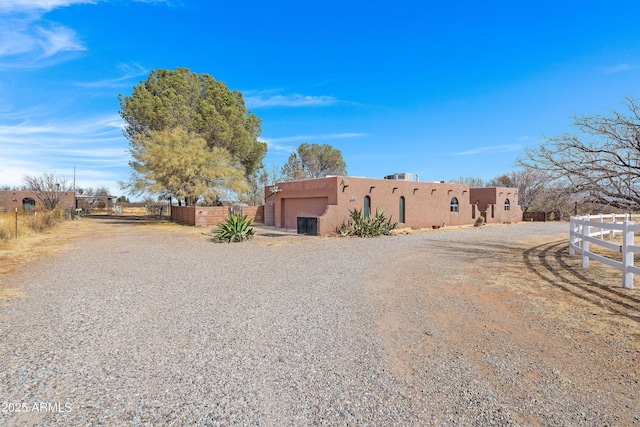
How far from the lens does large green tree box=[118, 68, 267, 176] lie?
96.8 ft

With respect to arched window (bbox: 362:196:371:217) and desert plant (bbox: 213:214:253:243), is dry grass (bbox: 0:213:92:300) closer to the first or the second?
desert plant (bbox: 213:214:253:243)

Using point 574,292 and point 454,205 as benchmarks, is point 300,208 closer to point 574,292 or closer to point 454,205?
point 454,205

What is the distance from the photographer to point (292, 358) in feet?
12.4

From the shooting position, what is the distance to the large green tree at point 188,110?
2952 centimetres

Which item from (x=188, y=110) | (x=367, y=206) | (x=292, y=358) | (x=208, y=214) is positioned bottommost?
(x=292, y=358)

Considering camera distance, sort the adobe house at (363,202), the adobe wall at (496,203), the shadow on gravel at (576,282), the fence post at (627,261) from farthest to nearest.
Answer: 1. the adobe wall at (496,203)
2. the adobe house at (363,202)
3. the fence post at (627,261)
4. the shadow on gravel at (576,282)

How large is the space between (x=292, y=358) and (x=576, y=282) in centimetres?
673

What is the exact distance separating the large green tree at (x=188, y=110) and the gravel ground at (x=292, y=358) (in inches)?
987

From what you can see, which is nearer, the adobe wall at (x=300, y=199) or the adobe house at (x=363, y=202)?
the adobe house at (x=363, y=202)

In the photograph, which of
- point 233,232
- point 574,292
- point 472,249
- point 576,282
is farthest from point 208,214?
point 574,292

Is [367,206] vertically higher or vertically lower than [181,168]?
lower

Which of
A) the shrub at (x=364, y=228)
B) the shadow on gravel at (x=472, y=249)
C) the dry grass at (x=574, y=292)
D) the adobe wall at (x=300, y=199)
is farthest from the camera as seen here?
the adobe wall at (x=300, y=199)

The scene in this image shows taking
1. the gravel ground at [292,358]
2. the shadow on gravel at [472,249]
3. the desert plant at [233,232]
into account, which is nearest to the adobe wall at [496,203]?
the shadow on gravel at [472,249]

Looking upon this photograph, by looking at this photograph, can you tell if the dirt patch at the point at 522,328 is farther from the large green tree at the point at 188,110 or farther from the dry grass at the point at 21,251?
the large green tree at the point at 188,110
